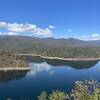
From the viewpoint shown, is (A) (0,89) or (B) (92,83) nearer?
(B) (92,83)

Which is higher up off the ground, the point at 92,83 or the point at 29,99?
the point at 92,83

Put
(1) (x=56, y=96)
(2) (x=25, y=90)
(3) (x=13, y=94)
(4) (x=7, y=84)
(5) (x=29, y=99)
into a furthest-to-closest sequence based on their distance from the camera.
Answer: (4) (x=7, y=84) < (2) (x=25, y=90) < (3) (x=13, y=94) < (5) (x=29, y=99) < (1) (x=56, y=96)

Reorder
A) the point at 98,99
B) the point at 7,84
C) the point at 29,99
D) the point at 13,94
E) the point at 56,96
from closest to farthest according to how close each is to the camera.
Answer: the point at 98,99 < the point at 56,96 < the point at 29,99 < the point at 13,94 < the point at 7,84

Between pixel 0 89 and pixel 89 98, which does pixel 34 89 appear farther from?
pixel 89 98

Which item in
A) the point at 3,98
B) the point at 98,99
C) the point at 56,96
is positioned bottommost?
the point at 3,98

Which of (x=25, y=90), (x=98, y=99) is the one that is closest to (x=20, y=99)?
(x=25, y=90)

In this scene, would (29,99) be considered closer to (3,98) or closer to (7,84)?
(3,98)

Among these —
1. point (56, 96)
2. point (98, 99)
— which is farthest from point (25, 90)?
point (98, 99)

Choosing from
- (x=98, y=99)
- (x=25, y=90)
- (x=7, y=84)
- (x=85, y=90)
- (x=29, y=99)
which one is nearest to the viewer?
Result: (x=98, y=99)

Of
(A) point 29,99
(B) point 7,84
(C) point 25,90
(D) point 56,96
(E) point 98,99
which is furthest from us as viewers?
(B) point 7,84
